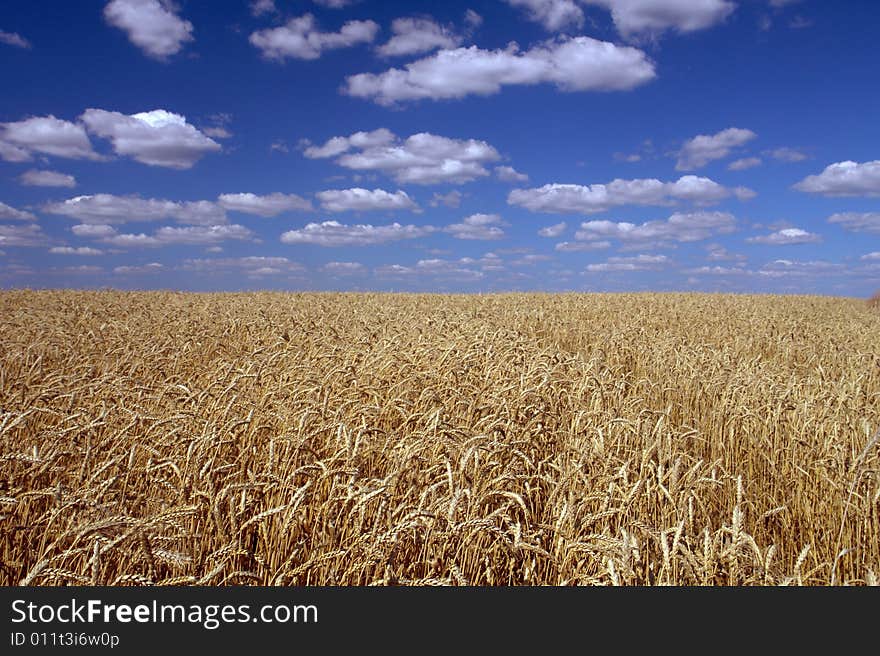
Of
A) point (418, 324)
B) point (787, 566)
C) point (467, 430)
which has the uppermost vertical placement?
point (418, 324)

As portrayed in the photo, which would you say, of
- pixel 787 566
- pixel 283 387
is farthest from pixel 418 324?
pixel 787 566

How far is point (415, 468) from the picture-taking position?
3.59 metres

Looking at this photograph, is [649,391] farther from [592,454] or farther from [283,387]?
[283,387]

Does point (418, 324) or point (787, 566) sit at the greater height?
point (418, 324)

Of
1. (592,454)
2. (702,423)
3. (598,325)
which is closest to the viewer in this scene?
(592,454)

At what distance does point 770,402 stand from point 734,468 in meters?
0.94

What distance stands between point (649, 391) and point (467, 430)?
159 inches

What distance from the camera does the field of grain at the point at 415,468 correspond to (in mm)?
A: 2662

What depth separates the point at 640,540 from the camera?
292 cm

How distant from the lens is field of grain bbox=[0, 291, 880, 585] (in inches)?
105

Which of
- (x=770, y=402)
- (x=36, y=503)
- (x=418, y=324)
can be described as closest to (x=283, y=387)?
(x=36, y=503)

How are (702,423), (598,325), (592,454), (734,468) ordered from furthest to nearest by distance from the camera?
(598,325)
(702,423)
(734,468)
(592,454)

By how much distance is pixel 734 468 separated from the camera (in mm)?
5109

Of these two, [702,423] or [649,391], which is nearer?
[702,423]
